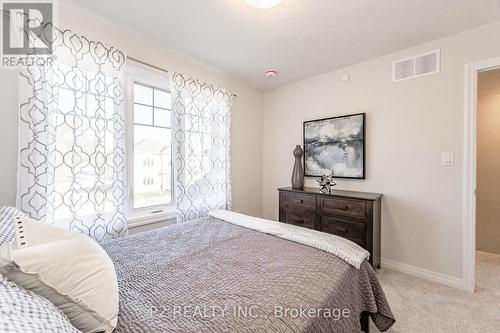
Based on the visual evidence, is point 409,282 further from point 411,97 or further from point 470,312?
point 411,97

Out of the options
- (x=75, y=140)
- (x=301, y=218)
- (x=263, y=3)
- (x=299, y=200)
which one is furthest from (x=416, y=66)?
(x=75, y=140)

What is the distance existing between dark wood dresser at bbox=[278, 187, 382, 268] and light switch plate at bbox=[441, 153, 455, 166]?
658 millimetres

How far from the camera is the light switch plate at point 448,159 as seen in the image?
6.98ft

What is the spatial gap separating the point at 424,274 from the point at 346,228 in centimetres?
89

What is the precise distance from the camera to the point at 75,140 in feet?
5.68

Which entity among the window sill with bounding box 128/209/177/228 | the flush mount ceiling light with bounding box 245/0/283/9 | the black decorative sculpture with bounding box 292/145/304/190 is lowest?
the window sill with bounding box 128/209/177/228

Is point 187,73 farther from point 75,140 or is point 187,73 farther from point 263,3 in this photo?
point 75,140

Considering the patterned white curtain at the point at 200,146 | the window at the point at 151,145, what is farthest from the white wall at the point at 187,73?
the window at the point at 151,145

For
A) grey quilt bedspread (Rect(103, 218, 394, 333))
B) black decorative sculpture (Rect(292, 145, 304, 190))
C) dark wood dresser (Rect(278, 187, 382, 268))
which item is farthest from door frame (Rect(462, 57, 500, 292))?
black decorative sculpture (Rect(292, 145, 304, 190))

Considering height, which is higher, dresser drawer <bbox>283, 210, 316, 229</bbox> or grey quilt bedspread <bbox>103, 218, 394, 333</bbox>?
grey quilt bedspread <bbox>103, 218, 394, 333</bbox>

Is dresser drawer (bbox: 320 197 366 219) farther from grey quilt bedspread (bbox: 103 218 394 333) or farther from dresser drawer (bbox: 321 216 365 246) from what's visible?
grey quilt bedspread (bbox: 103 218 394 333)

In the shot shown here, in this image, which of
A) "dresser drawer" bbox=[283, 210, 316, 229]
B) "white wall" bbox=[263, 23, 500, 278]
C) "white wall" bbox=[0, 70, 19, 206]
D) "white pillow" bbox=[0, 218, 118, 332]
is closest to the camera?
"white pillow" bbox=[0, 218, 118, 332]

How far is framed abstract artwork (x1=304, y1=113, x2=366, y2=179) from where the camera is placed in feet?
8.73

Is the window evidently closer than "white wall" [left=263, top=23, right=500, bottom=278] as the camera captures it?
No
